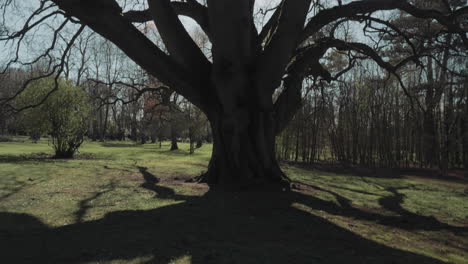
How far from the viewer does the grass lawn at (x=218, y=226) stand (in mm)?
2418

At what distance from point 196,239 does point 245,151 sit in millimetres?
3167

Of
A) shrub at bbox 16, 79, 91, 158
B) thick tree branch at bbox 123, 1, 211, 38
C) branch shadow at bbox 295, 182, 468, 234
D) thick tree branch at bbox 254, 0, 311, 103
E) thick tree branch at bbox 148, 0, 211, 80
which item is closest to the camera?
branch shadow at bbox 295, 182, 468, 234

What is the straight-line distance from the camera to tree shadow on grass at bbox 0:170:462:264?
234cm

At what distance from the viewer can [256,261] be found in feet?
7.45

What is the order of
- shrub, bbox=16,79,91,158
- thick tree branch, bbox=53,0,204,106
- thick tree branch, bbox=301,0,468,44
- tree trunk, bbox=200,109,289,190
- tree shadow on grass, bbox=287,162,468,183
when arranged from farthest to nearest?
1. shrub, bbox=16,79,91,158
2. tree shadow on grass, bbox=287,162,468,183
3. tree trunk, bbox=200,109,289,190
4. thick tree branch, bbox=301,0,468,44
5. thick tree branch, bbox=53,0,204,106

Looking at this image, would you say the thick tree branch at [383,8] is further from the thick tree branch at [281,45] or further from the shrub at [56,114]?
the shrub at [56,114]

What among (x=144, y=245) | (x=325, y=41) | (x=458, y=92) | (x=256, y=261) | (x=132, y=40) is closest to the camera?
(x=256, y=261)

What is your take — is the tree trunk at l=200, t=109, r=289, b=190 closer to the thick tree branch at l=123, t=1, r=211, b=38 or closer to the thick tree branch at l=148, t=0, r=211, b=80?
the thick tree branch at l=148, t=0, r=211, b=80

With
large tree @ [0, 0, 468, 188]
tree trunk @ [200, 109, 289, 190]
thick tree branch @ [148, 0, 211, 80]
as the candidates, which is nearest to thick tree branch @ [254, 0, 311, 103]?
large tree @ [0, 0, 468, 188]

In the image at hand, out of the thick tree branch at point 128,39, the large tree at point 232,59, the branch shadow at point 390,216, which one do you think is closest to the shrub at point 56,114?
the large tree at point 232,59

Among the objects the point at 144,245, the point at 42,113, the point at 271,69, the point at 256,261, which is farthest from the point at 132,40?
the point at 42,113

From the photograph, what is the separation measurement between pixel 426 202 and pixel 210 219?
4461 mm

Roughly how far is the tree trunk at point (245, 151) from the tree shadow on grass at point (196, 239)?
1697 mm

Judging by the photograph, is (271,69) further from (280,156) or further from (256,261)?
(280,156)
